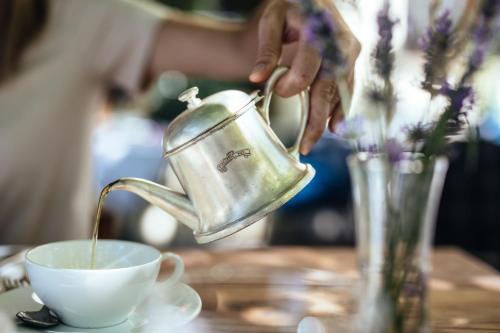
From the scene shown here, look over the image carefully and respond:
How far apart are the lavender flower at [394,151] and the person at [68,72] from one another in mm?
749

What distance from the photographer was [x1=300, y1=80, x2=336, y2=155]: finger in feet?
2.07

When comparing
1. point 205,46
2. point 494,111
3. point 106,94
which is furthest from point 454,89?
point 494,111

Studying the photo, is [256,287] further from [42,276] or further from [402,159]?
[402,159]

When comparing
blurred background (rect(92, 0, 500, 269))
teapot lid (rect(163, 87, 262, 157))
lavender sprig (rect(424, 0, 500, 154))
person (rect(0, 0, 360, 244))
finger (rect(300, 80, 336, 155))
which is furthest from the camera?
blurred background (rect(92, 0, 500, 269))

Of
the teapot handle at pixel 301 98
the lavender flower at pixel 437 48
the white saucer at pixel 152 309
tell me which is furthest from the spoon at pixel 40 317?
the lavender flower at pixel 437 48

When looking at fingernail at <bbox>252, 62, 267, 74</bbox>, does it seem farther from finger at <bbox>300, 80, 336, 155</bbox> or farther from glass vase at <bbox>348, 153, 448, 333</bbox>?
glass vase at <bbox>348, 153, 448, 333</bbox>

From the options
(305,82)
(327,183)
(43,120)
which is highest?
(305,82)

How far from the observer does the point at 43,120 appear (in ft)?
3.84

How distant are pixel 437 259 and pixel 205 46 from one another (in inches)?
21.0

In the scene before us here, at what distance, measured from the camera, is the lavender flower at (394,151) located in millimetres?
398

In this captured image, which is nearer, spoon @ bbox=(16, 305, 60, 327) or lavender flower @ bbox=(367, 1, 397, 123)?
lavender flower @ bbox=(367, 1, 397, 123)

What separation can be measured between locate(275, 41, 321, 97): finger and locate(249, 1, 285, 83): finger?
3 cm

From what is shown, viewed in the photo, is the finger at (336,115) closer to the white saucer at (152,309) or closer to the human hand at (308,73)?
the human hand at (308,73)

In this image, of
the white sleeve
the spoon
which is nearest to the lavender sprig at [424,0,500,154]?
the spoon
